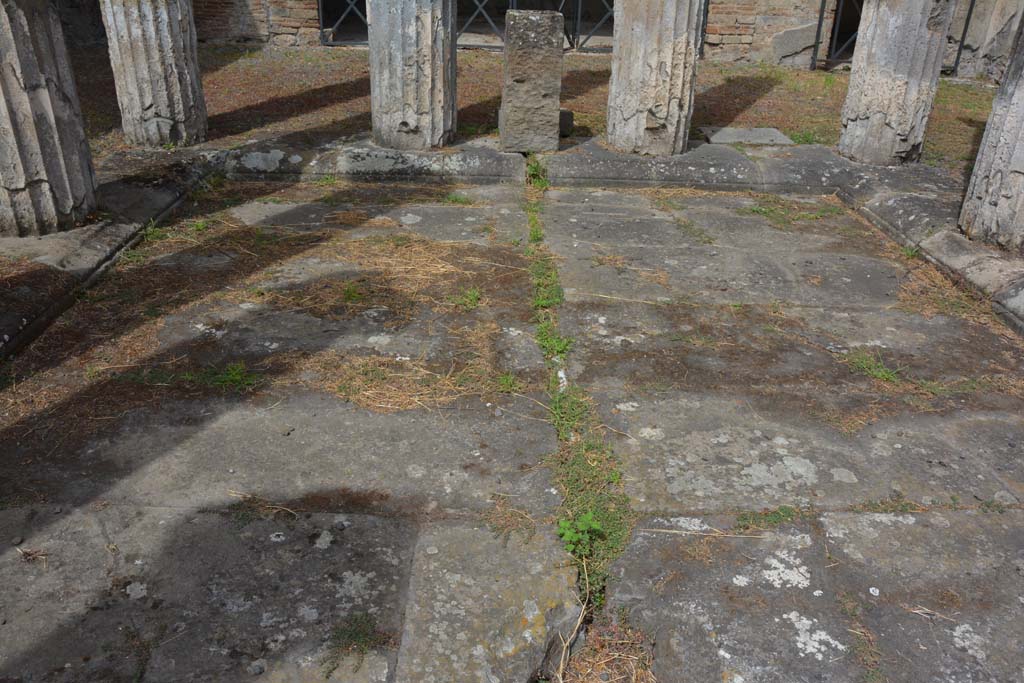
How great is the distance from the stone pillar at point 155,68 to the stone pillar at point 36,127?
5.00 ft

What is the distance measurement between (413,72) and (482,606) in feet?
15.6

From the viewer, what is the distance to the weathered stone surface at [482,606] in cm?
211

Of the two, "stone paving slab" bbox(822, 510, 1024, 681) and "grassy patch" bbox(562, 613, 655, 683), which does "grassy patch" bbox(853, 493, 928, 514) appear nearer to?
"stone paving slab" bbox(822, 510, 1024, 681)

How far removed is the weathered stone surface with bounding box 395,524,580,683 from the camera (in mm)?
2107

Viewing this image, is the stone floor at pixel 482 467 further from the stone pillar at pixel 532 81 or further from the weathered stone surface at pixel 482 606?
the stone pillar at pixel 532 81

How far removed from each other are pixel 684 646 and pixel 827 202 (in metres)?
4.70

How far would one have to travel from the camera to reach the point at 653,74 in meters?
6.16

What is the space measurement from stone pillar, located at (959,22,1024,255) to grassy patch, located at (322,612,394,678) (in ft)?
13.8

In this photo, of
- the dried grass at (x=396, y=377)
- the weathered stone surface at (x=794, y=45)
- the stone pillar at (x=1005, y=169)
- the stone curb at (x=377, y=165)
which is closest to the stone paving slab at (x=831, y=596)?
the dried grass at (x=396, y=377)

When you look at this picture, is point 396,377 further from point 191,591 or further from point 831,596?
point 831,596

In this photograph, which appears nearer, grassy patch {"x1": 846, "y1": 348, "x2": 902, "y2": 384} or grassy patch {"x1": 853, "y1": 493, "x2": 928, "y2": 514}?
grassy patch {"x1": 853, "y1": 493, "x2": 928, "y2": 514}

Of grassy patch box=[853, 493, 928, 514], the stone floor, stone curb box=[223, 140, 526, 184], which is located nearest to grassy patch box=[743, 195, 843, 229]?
the stone floor

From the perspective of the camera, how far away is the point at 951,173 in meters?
6.25

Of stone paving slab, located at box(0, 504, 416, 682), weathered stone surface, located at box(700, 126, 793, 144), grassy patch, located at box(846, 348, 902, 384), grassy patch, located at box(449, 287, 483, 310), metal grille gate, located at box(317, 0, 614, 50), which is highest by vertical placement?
metal grille gate, located at box(317, 0, 614, 50)
